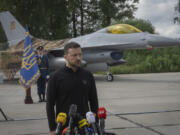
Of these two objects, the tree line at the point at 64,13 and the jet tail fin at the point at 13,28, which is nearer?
the jet tail fin at the point at 13,28

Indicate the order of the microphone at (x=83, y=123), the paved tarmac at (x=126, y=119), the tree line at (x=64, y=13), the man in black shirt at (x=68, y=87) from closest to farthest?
the microphone at (x=83, y=123) → the man in black shirt at (x=68, y=87) → the paved tarmac at (x=126, y=119) → the tree line at (x=64, y=13)

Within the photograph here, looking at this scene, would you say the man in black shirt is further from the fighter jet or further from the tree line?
the tree line

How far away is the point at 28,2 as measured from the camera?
27.0 metres

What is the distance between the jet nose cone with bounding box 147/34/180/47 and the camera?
13258 mm

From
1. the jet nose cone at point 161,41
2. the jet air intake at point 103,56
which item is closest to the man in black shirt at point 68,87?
the jet nose cone at point 161,41

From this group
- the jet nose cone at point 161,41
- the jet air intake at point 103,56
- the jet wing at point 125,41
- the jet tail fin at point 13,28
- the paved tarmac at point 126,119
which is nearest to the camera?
the paved tarmac at point 126,119

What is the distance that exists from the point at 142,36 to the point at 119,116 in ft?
29.1

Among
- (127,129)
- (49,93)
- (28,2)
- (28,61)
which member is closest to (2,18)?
(28,2)

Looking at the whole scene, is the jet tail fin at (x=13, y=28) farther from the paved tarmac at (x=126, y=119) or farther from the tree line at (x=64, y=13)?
the paved tarmac at (x=126, y=119)

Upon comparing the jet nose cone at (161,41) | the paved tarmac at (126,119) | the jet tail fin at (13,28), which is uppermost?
the jet tail fin at (13,28)

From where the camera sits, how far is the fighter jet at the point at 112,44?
1359 centimetres

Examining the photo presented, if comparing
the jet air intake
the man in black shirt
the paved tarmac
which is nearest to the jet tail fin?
the jet air intake

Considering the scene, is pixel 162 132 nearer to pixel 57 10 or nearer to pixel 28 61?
pixel 28 61

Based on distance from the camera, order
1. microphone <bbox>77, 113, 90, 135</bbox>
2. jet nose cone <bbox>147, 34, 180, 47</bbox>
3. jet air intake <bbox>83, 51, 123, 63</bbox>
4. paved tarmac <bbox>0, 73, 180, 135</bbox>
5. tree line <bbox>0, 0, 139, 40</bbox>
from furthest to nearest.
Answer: tree line <bbox>0, 0, 139, 40</bbox>, jet air intake <bbox>83, 51, 123, 63</bbox>, jet nose cone <bbox>147, 34, 180, 47</bbox>, paved tarmac <bbox>0, 73, 180, 135</bbox>, microphone <bbox>77, 113, 90, 135</bbox>
